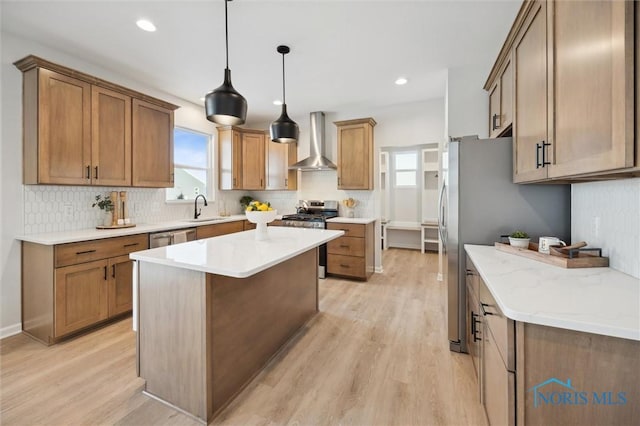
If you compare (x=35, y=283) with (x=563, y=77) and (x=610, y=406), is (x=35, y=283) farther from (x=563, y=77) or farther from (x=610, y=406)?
(x=563, y=77)

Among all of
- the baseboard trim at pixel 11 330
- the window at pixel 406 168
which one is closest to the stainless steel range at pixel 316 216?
the window at pixel 406 168

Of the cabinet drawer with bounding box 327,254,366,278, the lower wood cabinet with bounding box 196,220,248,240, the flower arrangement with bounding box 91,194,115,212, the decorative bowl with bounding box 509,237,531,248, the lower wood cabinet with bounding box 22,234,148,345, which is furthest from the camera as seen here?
the cabinet drawer with bounding box 327,254,366,278

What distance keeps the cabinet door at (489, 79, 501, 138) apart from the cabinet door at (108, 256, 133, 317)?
3.94 metres

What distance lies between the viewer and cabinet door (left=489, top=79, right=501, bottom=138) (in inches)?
101

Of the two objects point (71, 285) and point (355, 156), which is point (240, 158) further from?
point (71, 285)

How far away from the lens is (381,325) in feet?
8.90

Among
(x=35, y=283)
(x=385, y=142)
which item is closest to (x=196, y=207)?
(x=35, y=283)

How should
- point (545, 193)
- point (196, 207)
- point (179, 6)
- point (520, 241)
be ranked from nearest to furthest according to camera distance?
point (520, 241) < point (545, 193) < point (179, 6) < point (196, 207)

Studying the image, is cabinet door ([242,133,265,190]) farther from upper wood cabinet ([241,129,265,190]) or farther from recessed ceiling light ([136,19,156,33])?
recessed ceiling light ([136,19,156,33])

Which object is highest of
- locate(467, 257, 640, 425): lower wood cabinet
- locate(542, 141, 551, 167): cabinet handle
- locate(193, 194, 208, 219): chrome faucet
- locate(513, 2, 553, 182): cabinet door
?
locate(513, 2, 553, 182): cabinet door

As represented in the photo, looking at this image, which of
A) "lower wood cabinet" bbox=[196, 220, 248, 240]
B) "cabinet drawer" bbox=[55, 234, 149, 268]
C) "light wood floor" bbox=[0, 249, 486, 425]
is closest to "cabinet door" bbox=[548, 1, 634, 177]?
"light wood floor" bbox=[0, 249, 486, 425]

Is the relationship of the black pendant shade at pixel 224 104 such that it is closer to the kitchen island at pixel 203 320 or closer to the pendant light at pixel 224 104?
the pendant light at pixel 224 104

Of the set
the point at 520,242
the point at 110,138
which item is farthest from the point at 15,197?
the point at 520,242

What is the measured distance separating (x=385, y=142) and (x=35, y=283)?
15.4 ft
